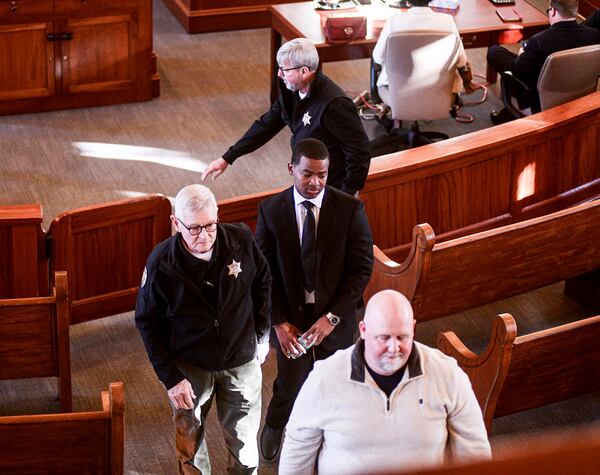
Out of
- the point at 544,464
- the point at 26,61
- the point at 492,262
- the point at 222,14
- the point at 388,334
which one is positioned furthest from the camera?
the point at 222,14

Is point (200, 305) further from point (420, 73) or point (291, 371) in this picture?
point (420, 73)

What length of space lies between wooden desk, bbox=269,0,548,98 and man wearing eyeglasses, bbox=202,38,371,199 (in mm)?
2476

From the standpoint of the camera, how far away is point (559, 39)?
223 inches

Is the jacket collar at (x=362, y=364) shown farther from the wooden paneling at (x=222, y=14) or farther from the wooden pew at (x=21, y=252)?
the wooden paneling at (x=222, y=14)

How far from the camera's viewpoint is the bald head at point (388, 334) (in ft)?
6.85

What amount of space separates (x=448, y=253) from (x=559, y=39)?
8.26 ft

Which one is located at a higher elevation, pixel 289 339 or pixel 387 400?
pixel 387 400

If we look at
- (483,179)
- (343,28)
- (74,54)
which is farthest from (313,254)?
(74,54)

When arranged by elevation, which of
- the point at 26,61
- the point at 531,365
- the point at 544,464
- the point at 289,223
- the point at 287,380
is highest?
the point at 544,464

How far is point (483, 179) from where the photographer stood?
472 centimetres

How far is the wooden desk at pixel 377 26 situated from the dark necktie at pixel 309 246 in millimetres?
3260

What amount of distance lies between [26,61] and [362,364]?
489 cm

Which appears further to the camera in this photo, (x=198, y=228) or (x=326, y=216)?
(x=326, y=216)

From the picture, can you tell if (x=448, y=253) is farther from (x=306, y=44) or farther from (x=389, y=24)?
(x=389, y=24)
